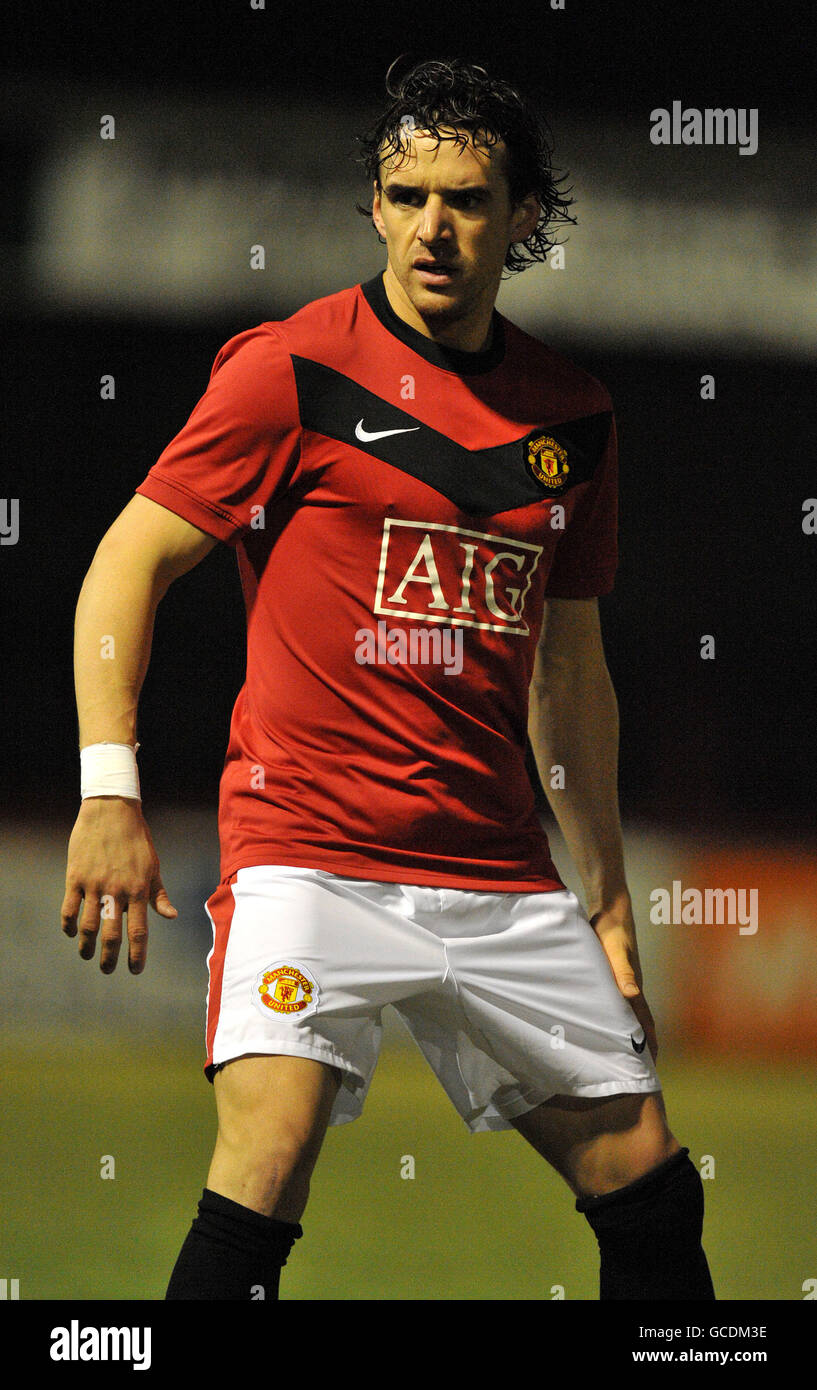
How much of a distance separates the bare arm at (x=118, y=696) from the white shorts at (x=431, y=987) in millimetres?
144

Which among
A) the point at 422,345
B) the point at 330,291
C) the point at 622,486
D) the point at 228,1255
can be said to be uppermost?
the point at 330,291

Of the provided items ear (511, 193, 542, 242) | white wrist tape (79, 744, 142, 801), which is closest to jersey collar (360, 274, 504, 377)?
ear (511, 193, 542, 242)

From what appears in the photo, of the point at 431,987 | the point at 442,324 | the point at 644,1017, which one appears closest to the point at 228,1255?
the point at 431,987

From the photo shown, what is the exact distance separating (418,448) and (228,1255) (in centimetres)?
Result: 112

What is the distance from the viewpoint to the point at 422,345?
2211mm

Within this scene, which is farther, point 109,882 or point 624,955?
point 624,955

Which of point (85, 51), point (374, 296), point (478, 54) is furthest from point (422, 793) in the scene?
point (85, 51)

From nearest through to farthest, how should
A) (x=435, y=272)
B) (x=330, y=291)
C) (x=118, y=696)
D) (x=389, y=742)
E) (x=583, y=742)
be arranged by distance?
(x=118, y=696)
(x=389, y=742)
(x=435, y=272)
(x=583, y=742)
(x=330, y=291)

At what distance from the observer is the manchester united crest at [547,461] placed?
2225mm

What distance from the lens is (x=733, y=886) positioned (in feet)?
19.1

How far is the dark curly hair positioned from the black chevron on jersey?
392mm

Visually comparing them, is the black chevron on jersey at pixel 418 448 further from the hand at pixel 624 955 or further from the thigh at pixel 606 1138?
the thigh at pixel 606 1138

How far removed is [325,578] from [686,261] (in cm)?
398

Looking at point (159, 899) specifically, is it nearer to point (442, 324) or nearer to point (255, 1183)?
point (255, 1183)
